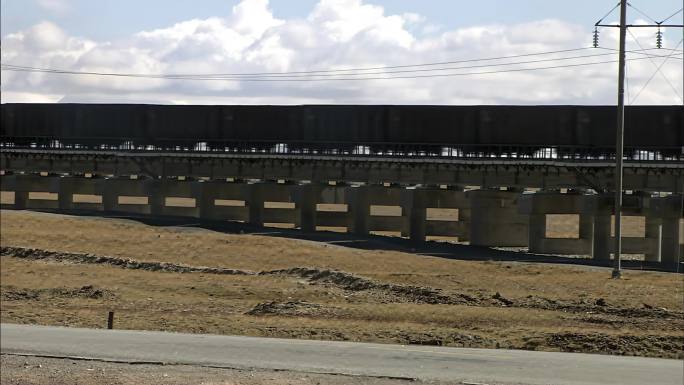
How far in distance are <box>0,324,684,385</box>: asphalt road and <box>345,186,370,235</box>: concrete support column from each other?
31.9 metres

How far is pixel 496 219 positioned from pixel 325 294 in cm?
2126

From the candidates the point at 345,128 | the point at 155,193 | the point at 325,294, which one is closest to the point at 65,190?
the point at 155,193

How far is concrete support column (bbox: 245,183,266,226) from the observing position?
60.4m

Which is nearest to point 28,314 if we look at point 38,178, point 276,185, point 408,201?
point 408,201

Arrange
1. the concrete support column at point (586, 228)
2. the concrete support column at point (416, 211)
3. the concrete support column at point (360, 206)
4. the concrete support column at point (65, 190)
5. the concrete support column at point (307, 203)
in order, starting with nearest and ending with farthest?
the concrete support column at point (586, 228)
the concrete support column at point (416, 211)
the concrete support column at point (360, 206)
the concrete support column at point (307, 203)
the concrete support column at point (65, 190)

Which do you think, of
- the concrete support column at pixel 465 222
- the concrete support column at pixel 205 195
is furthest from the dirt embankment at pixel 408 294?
the concrete support column at pixel 465 222

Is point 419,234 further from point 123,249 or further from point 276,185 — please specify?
point 123,249

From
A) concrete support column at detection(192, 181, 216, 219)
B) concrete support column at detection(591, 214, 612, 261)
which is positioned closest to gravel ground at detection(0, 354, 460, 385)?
concrete support column at detection(591, 214, 612, 261)

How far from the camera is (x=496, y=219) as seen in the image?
51781 millimetres

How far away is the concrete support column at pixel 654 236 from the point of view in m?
51.4

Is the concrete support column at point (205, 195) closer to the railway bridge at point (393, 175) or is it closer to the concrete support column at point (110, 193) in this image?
the railway bridge at point (393, 175)

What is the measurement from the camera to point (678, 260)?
45.9 m

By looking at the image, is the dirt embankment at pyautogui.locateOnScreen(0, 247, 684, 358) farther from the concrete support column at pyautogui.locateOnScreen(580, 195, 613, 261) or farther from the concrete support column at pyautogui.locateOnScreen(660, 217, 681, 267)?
the concrete support column at pyautogui.locateOnScreen(660, 217, 681, 267)

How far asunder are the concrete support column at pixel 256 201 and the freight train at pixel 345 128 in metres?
3.17
